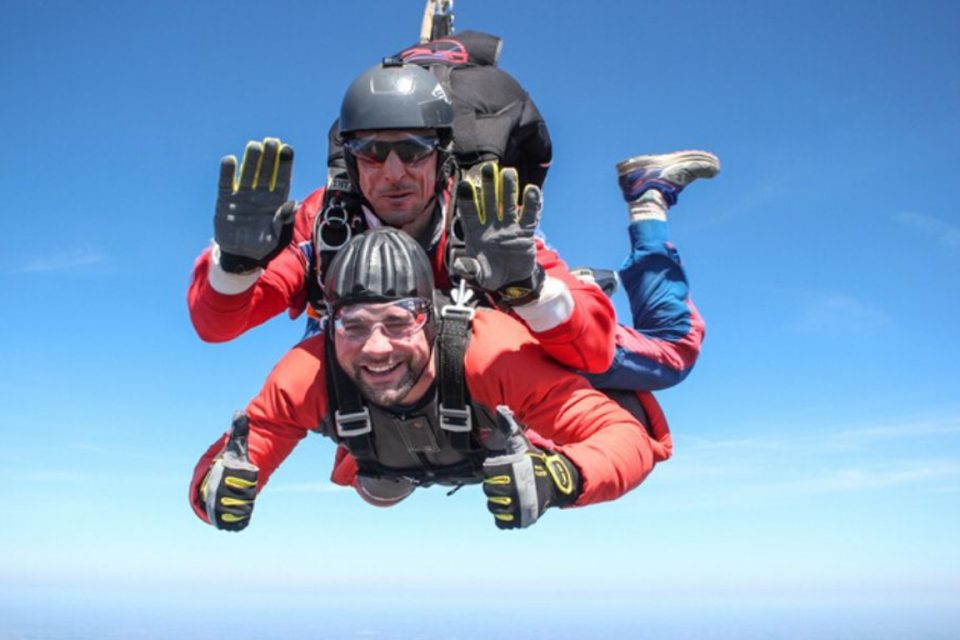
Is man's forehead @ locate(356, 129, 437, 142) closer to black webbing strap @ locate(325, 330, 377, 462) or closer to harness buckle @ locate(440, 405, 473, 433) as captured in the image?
black webbing strap @ locate(325, 330, 377, 462)

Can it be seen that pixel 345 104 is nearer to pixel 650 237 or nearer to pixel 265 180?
pixel 265 180

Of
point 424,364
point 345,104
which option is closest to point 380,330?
point 424,364

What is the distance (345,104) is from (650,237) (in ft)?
7.02

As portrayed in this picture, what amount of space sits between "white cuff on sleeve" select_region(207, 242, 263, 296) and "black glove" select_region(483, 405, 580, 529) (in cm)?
130

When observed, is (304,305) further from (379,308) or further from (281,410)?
(379,308)

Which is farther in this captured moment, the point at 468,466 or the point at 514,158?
the point at 514,158

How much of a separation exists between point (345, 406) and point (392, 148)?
1.16 metres

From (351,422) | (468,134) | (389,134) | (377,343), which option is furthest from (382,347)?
(468,134)

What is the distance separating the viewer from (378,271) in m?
3.41

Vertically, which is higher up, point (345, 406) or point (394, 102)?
point (394, 102)

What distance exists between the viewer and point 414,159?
378cm

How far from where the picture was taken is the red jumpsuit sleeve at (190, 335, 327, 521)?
3635mm

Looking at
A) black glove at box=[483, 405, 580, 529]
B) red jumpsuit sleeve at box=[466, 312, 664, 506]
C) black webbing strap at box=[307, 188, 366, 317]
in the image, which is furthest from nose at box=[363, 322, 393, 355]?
black glove at box=[483, 405, 580, 529]

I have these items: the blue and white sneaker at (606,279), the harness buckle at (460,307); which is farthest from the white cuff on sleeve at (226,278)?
the blue and white sneaker at (606,279)
